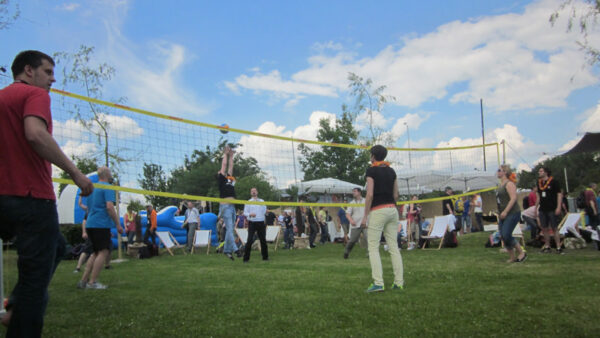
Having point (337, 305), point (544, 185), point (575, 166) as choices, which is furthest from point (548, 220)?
point (575, 166)

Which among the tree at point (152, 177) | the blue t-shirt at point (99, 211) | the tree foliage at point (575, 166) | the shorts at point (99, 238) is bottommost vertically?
the shorts at point (99, 238)

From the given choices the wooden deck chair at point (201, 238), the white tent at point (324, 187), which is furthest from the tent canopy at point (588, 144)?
the wooden deck chair at point (201, 238)

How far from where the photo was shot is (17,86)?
2838mm

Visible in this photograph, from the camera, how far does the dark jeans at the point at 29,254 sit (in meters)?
2.55

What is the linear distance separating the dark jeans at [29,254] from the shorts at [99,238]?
363 cm

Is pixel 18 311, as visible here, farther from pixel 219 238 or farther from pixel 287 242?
pixel 219 238

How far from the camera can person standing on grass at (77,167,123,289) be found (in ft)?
20.1

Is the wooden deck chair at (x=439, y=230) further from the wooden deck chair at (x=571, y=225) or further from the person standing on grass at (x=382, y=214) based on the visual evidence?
the person standing on grass at (x=382, y=214)

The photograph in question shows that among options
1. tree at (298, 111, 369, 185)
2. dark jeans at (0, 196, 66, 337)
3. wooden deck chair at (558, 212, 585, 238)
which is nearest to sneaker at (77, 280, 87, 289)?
dark jeans at (0, 196, 66, 337)

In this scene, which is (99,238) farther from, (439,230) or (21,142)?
(439,230)

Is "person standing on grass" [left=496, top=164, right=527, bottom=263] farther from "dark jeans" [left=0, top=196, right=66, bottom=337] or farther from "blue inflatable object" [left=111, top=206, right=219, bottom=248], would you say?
"blue inflatable object" [left=111, top=206, right=219, bottom=248]

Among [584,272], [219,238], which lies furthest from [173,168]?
[219,238]

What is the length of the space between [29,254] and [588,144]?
1891cm

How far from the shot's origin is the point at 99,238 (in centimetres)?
625
